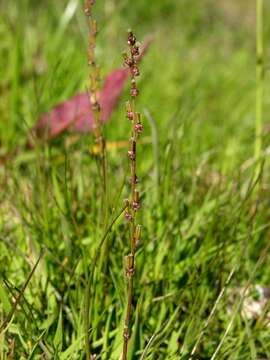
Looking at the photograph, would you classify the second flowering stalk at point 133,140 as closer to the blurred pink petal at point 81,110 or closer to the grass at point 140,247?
the grass at point 140,247

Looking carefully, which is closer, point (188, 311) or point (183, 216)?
point (188, 311)

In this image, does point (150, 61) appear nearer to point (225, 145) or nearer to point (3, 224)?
point (225, 145)

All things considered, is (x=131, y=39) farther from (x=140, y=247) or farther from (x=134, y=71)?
(x=140, y=247)

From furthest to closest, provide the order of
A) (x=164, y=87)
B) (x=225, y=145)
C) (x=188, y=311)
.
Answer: (x=164, y=87) → (x=225, y=145) → (x=188, y=311)

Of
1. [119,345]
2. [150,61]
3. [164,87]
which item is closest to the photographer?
[119,345]

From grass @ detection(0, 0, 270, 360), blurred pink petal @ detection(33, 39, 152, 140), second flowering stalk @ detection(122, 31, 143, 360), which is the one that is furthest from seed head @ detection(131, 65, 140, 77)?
blurred pink petal @ detection(33, 39, 152, 140)

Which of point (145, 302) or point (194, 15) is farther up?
point (194, 15)

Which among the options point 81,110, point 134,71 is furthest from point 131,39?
point 81,110

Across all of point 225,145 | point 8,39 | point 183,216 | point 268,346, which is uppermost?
point 8,39

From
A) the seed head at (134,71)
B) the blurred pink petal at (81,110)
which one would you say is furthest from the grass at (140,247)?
the seed head at (134,71)

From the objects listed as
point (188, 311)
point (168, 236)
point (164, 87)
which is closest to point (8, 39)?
point (164, 87)

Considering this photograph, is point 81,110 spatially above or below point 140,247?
above
